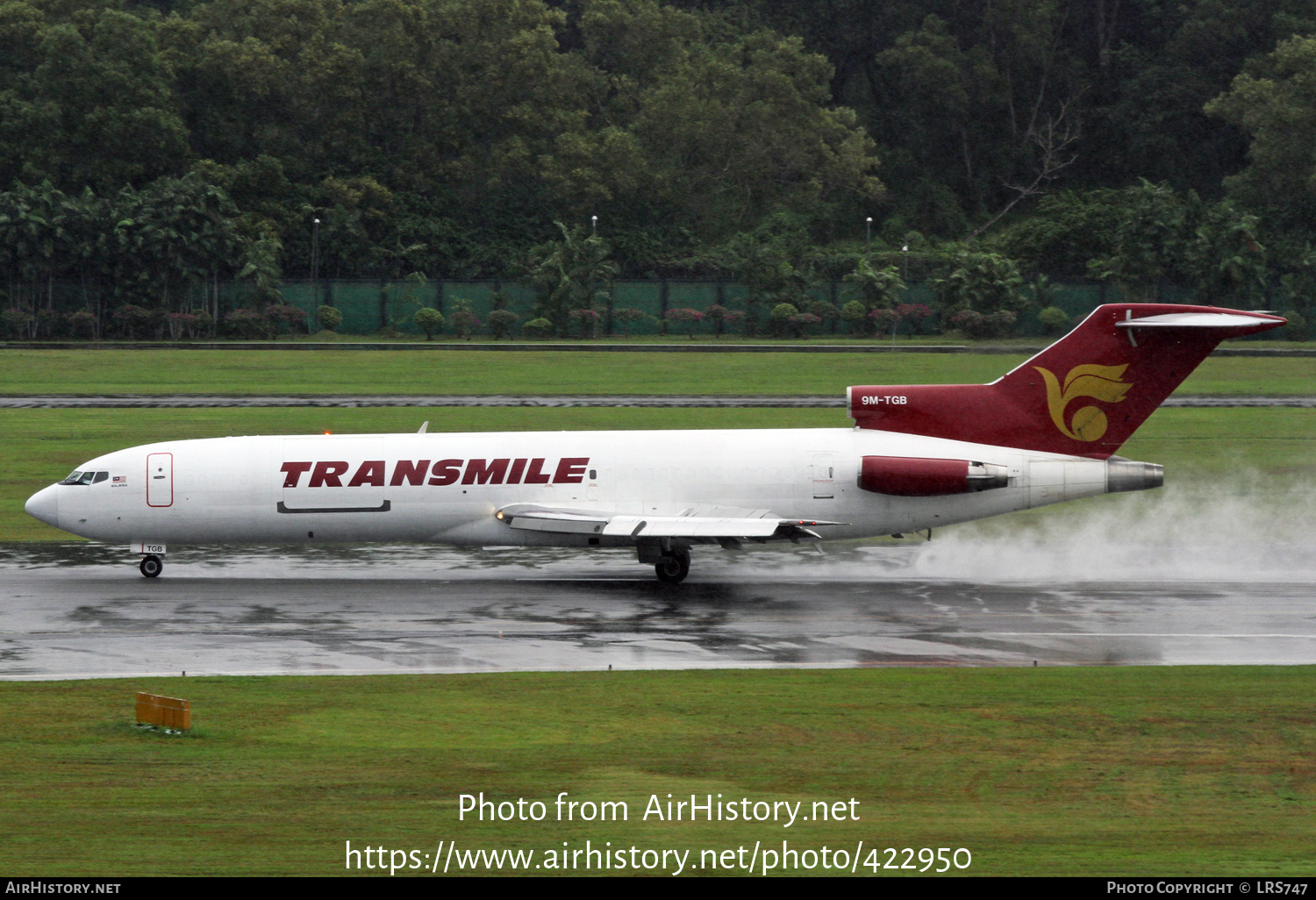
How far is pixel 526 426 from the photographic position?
186 feet

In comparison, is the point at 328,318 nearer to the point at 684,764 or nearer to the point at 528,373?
the point at 528,373

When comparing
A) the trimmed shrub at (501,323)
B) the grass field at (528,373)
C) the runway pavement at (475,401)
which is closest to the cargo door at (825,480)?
the runway pavement at (475,401)

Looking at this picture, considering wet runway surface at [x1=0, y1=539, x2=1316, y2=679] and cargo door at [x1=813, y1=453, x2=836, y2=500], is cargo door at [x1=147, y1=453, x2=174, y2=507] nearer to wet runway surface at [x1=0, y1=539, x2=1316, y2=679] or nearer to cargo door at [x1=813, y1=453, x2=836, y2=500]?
wet runway surface at [x1=0, y1=539, x2=1316, y2=679]

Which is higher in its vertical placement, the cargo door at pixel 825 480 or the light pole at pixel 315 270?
the light pole at pixel 315 270

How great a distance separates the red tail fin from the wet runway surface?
3.22 meters

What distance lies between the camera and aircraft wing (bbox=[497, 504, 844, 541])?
3008 cm

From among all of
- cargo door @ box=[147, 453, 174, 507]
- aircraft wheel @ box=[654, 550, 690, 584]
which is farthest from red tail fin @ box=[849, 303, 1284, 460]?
cargo door @ box=[147, 453, 174, 507]

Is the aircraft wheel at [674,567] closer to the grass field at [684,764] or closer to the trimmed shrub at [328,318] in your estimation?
the grass field at [684,764]

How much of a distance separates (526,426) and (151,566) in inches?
973

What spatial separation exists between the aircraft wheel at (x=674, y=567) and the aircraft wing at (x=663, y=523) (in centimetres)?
83

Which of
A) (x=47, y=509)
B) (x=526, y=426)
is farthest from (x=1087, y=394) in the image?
(x=526, y=426)

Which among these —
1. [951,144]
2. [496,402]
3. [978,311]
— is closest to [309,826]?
[496,402]

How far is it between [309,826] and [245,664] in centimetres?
943

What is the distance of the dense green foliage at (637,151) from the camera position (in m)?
107
